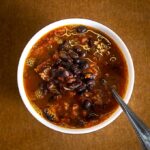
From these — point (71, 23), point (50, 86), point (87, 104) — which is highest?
point (71, 23)

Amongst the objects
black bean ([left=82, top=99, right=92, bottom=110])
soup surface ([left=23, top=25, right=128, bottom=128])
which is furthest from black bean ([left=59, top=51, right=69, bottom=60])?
black bean ([left=82, top=99, right=92, bottom=110])

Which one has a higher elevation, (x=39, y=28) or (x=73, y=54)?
(x=39, y=28)

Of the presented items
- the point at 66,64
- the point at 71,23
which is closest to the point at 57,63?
the point at 66,64

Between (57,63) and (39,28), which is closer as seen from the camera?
(57,63)

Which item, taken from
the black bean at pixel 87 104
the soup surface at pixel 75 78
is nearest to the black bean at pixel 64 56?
the soup surface at pixel 75 78

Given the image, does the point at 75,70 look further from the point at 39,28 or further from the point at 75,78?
the point at 39,28

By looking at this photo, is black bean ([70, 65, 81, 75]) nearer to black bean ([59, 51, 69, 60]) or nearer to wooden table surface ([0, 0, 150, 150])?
black bean ([59, 51, 69, 60])

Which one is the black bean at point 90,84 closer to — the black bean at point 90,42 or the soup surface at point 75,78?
the soup surface at point 75,78
